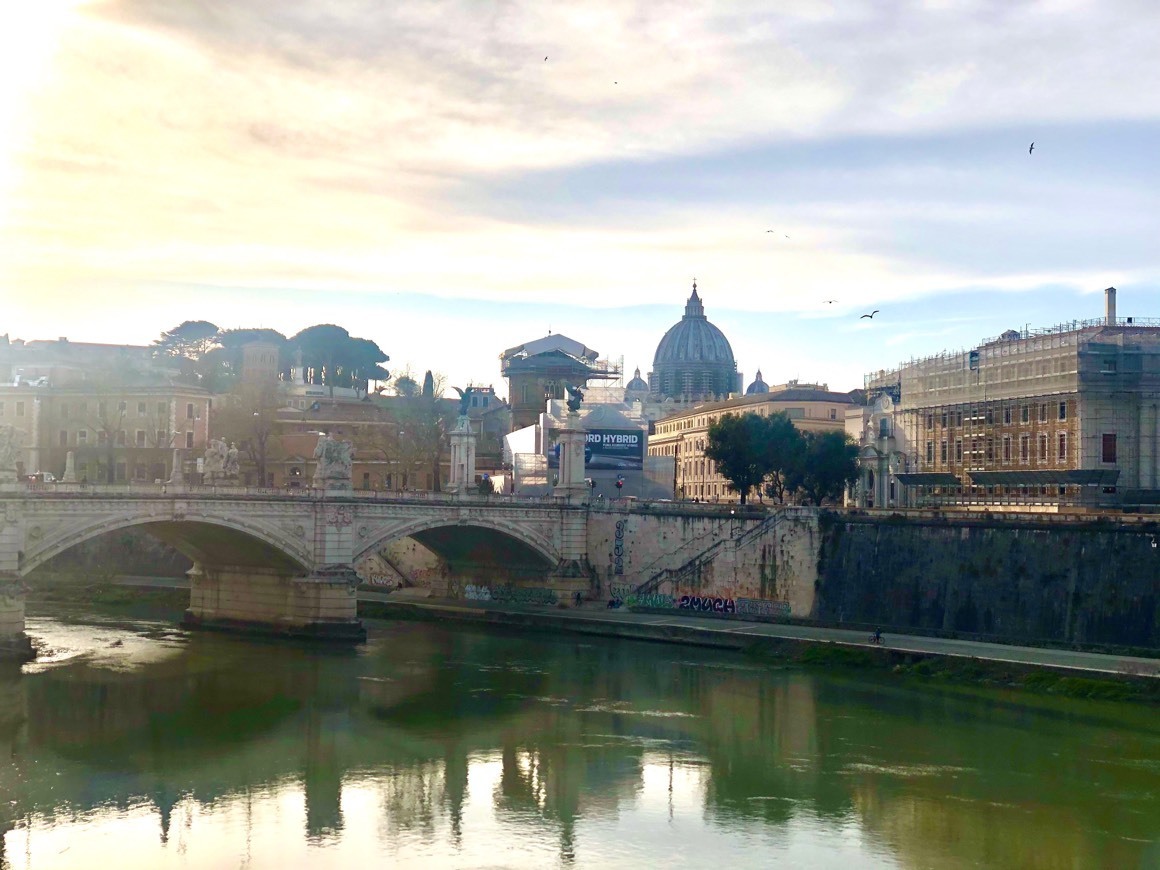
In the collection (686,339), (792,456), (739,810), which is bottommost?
(739,810)

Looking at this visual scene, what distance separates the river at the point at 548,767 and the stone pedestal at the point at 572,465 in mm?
14841

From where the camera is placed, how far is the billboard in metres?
64.2

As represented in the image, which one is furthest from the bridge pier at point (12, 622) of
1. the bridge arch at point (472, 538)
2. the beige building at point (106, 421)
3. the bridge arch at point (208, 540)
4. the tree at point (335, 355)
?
the tree at point (335, 355)

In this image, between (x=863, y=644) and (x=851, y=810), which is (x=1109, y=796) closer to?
(x=851, y=810)

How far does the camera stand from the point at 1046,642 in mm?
40344

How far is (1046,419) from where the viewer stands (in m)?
50.7

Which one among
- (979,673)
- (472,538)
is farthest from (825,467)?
(979,673)

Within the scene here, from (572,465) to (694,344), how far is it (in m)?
80.4

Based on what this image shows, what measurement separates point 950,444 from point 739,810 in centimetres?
3312

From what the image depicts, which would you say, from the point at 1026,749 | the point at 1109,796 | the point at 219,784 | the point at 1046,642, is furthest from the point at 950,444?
the point at 219,784

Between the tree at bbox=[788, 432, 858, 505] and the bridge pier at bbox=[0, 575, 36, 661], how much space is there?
33.9 metres

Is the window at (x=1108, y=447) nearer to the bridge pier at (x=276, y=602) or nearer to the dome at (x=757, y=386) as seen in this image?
the bridge pier at (x=276, y=602)

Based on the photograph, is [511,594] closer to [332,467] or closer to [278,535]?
[332,467]

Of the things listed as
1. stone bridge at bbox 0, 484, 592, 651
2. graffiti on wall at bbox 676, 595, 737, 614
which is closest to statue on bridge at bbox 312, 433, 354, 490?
stone bridge at bbox 0, 484, 592, 651
